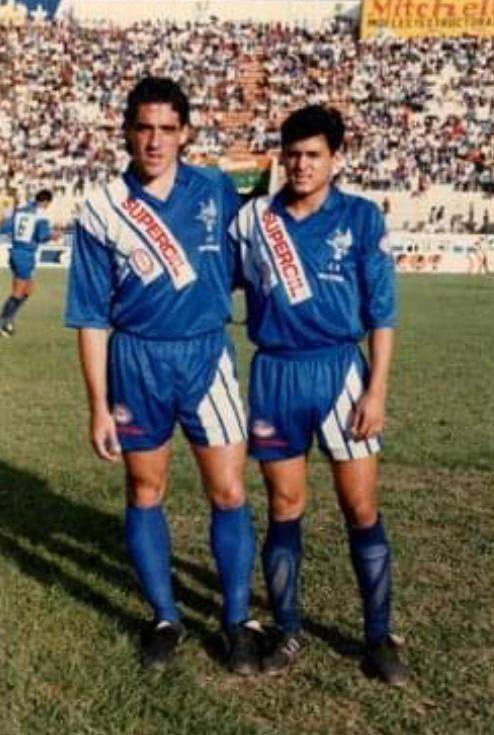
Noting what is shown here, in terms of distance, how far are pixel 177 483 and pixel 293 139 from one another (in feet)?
12.6

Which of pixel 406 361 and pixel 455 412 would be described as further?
pixel 406 361

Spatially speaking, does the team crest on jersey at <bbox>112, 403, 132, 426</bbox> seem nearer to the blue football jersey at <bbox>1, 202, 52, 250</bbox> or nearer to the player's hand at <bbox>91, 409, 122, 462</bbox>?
the player's hand at <bbox>91, 409, 122, 462</bbox>

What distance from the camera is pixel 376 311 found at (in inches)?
167

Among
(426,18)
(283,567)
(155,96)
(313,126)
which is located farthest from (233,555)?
(426,18)

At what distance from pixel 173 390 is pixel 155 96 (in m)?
1.10

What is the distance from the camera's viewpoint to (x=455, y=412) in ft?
33.7

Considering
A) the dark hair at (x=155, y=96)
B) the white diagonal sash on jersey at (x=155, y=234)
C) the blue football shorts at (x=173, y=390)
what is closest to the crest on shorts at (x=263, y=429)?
the blue football shorts at (x=173, y=390)

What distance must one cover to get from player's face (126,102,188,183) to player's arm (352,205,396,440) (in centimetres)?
78

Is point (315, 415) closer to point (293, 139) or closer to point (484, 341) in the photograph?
point (293, 139)

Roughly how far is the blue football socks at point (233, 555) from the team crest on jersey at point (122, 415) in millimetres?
517

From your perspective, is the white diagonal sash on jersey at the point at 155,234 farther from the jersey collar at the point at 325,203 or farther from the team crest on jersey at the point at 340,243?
the team crest on jersey at the point at 340,243

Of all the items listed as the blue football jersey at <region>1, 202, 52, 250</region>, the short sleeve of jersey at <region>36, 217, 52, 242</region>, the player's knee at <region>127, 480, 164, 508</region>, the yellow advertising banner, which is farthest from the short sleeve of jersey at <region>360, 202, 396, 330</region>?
the yellow advertising banner

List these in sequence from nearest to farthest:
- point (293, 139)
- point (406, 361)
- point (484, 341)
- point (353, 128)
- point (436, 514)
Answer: point (293, 139)
point (436, 514)
point (406, 361)
point (484, 341)
point (353, 128)

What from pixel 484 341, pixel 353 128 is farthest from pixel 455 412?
pixel 353 128
